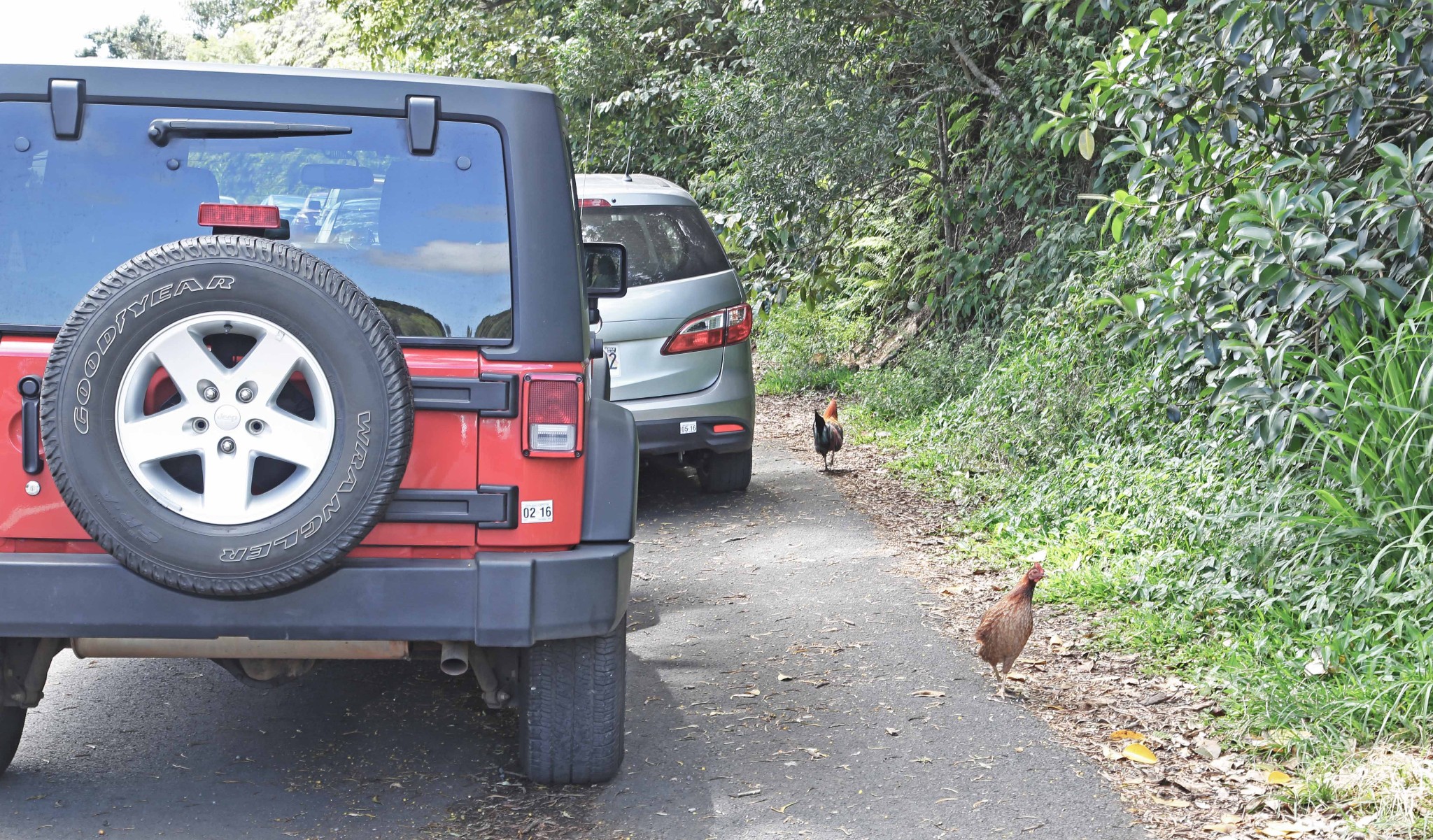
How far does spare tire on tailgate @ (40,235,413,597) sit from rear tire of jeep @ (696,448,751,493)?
5.37 meters

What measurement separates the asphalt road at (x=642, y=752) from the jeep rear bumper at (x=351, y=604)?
26.5 inches

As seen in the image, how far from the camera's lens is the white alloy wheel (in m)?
3.12

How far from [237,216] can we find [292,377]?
47 cm

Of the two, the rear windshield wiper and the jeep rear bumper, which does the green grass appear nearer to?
the jeep rear bumper

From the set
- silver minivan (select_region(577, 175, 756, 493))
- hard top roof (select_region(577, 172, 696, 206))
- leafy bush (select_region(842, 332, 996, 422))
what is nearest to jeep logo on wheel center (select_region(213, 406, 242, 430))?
silver minivan (select_region(577, 175, 756, 493))

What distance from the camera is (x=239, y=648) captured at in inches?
135

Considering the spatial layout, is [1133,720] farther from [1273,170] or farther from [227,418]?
[227,418]

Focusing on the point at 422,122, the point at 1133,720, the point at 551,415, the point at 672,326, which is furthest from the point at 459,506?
the point at 672,326

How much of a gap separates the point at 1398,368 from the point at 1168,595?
4.38 feet

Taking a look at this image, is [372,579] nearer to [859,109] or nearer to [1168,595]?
[1168,595]

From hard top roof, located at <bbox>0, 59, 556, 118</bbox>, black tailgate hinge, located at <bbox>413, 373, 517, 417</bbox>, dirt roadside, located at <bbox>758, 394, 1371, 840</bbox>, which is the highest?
hard top roof, located at <bbox>0, 59, 556, 118</bbox>

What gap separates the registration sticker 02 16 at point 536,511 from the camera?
3.49 m

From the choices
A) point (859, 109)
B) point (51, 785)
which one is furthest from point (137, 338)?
point (859, 109)

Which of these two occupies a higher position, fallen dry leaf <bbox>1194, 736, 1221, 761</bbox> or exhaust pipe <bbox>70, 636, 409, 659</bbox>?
exhaust pipe <bbox>70, 636, 409, 659</bbox>
